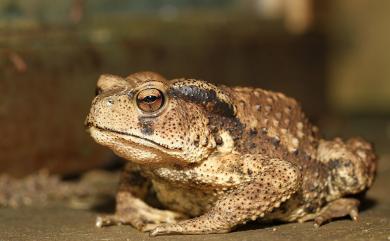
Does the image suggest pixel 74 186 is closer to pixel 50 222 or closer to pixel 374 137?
pixel 50 222

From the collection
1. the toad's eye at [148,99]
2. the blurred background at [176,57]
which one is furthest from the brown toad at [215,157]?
the blurred background at [176,57]

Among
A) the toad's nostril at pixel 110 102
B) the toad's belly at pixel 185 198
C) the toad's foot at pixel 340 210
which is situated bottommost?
the toad's foot at pixel 340 210

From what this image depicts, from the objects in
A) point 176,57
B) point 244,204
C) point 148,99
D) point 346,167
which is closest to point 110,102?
point 148,99

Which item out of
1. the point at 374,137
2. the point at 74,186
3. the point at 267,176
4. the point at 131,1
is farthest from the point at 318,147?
the point at 374,137

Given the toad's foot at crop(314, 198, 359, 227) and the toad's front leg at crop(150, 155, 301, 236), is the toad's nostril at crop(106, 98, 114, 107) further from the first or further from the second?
the toad's foot at crop(314, 198, 359, 227)

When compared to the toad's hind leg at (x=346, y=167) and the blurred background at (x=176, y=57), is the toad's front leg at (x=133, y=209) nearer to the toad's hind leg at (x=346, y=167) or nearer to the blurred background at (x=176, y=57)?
the toad's hind leg at (x=346, y=167)

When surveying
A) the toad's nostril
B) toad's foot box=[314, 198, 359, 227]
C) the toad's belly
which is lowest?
toad's foot box=[314, 198, 359, 227]

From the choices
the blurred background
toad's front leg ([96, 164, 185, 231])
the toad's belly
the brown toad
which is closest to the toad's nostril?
the brown toad
